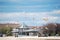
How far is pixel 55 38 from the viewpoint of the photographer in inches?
264

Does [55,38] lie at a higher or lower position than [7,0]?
lower

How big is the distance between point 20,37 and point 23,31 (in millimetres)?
193

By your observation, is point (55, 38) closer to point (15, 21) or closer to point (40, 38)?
point (40, 38)

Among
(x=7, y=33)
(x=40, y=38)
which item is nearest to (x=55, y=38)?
(x=40, y=38)

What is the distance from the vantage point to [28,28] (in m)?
6.88

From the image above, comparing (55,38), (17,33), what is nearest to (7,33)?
(17,33)

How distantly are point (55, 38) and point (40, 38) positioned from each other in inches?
16.6

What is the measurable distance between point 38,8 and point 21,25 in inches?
27.5

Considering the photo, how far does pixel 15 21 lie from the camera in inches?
274

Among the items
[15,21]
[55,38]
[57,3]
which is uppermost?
[57,3]

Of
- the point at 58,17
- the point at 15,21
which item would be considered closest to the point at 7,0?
the point at 15,21

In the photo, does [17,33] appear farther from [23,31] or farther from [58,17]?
[58,17]

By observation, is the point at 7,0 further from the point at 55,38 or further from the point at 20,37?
the point at 55,38

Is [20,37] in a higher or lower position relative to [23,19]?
lower
